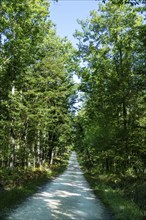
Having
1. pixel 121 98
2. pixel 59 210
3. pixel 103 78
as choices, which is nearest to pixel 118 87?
pixel 121 98

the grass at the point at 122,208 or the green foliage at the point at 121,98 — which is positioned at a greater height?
the green foliage at the point at 121,98

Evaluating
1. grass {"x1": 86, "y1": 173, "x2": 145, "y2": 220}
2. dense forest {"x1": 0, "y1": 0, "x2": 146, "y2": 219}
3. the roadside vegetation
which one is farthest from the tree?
grass {"x1": 86, "y1": 173, "x2": 145, "y2": 220}

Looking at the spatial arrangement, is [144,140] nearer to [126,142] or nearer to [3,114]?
[126,142]

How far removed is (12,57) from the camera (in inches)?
805

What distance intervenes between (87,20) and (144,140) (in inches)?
534

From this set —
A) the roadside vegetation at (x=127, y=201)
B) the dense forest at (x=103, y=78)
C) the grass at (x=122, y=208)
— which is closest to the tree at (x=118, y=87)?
the dense forest at (x=103, y=78)

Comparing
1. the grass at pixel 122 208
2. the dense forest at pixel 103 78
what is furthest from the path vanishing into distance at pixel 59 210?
the dense forest at pixel 103 78

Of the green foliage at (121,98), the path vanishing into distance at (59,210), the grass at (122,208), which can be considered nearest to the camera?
the grass at (122,208)

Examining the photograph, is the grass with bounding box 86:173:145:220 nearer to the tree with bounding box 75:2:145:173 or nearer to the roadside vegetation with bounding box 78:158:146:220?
the roadside vegetation with bounding box 78:158:146:220

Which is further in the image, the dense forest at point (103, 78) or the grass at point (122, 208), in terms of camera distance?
the dense forest at point (103, 78)

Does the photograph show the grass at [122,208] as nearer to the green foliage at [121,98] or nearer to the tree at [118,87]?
the green foliage at [121,98]

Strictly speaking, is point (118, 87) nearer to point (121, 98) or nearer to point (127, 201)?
point (121, 98)

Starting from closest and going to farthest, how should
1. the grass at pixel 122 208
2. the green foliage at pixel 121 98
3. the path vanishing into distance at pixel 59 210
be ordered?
the grass at pixel 122 208
the path vanishing into distance at pixel 59 210
the green foliage at pixel 121 98

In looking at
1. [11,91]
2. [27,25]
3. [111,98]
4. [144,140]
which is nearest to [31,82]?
[11,91]
